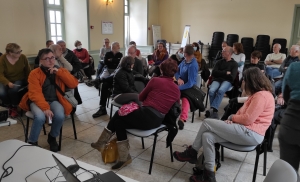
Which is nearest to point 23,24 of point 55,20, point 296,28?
point 55,20

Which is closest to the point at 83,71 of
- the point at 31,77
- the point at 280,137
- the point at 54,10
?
the point at 54,10

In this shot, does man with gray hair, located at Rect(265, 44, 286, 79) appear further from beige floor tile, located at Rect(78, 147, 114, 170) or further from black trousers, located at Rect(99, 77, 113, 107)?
beige floor tile, located at Rect(78, 147, 114, 170)

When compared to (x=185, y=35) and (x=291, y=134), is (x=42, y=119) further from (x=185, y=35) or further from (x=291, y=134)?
(x=185, y=35)

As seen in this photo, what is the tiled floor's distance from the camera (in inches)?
98.4

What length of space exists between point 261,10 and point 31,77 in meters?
7.99

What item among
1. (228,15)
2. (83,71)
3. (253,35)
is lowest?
(83,71)

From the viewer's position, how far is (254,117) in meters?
2.15

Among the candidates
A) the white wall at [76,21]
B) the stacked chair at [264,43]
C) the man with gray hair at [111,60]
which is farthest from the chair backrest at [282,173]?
the stacked chair at [264,43]

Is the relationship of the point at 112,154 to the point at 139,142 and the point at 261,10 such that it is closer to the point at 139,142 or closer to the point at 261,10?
the point at 139,142

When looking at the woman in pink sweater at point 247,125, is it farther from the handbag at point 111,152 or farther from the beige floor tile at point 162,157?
the handbag at point 111,152

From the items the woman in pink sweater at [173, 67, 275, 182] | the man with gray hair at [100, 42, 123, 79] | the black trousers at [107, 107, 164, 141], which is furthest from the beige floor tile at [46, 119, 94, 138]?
the woman in pink sweater at [173, 67, 275, 182]

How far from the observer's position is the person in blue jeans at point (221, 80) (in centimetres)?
418

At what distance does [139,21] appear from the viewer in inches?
394

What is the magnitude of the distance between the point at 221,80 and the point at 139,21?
6381 mm
